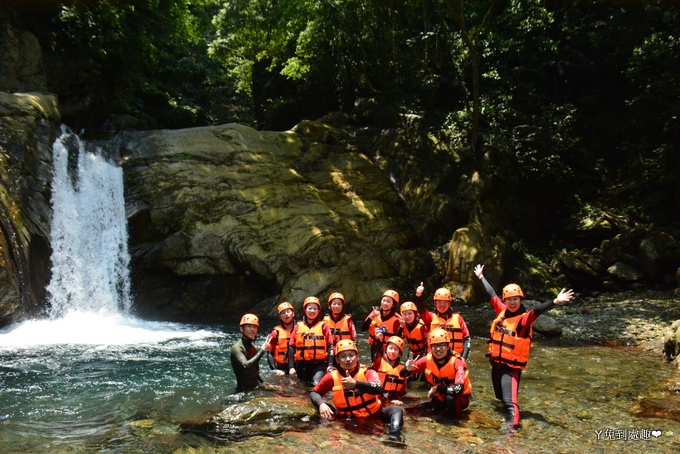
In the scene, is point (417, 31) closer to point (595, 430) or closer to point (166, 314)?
point (166, 314)

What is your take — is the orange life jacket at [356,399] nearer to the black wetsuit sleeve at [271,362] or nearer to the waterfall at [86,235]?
the black wetsuit sleeve at [271,362]

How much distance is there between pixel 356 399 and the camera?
249 inches

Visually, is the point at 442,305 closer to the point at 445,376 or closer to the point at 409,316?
the point at 409,316

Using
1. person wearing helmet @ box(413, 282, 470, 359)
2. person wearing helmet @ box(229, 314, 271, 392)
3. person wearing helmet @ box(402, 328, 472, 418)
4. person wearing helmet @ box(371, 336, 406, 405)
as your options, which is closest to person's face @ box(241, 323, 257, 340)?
person wearing helmet @ box(229, 314, 271, 392)

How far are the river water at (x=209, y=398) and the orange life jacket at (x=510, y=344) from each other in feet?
2.36

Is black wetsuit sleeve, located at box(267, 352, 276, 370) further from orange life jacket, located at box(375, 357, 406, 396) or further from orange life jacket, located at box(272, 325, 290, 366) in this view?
orange life jacket, located at box(375, 357, 406, 396)

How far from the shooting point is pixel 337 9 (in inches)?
756

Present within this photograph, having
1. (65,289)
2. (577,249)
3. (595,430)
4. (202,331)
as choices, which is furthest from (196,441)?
(577,249)

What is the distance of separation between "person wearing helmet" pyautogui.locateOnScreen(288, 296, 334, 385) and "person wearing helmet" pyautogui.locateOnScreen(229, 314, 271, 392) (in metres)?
0.76

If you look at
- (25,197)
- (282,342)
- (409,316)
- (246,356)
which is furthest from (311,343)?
(25,197)

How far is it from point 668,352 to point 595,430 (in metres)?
4.84

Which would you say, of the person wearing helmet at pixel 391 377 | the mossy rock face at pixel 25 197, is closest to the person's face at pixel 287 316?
the person wearing helmet at pixel 391 377

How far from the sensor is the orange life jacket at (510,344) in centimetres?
669

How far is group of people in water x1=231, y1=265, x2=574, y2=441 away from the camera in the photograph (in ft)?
20.7
